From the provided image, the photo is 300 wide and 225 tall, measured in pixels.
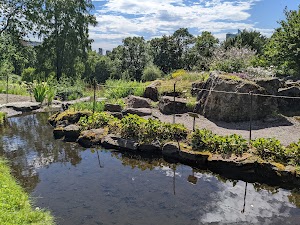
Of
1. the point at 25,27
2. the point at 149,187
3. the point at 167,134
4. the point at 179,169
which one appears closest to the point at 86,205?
the point at 149,187

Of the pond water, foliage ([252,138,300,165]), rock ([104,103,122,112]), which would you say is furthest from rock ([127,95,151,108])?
foliage ([252,138,300,165])

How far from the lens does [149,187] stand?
6547 mm

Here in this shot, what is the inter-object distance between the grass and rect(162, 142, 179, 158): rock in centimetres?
379

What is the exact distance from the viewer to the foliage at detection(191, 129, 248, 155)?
7445 millimetres

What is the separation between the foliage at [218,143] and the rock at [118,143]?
70.2 inches

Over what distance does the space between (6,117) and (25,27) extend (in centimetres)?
994

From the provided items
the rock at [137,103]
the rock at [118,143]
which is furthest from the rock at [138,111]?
the rock at [118,143]

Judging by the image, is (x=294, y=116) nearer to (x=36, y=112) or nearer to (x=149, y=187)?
(x=149, y=187)

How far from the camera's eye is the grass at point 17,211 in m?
4.46

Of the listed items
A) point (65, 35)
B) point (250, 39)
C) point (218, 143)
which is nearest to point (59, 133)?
point (218, 143)

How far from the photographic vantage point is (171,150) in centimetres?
823

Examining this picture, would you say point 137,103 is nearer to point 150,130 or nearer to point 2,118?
point 150,130

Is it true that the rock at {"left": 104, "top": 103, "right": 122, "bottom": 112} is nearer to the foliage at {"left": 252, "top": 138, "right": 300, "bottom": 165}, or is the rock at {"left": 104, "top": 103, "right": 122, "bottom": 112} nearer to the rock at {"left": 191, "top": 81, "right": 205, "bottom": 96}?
the rock at {"left": 191, "top": 81, "right": 205, "bottom": 96}

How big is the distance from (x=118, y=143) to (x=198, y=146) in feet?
8.09
